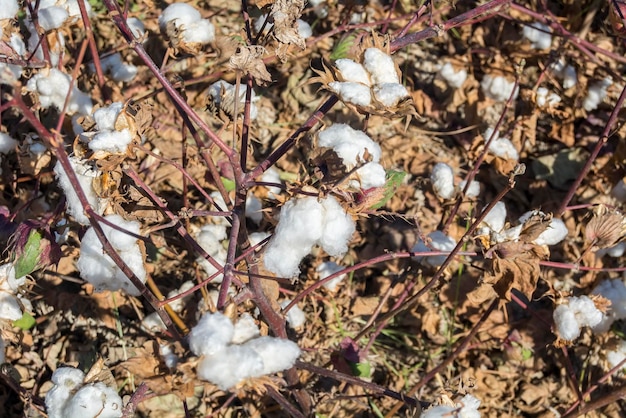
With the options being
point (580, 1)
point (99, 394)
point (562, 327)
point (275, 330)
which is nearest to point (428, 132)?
point (580, 1)

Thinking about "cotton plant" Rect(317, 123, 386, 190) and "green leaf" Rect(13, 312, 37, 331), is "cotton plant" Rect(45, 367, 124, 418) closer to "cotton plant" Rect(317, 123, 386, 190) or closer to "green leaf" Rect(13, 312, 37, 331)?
"green leaf" Rect(13, 312, 37, 331)

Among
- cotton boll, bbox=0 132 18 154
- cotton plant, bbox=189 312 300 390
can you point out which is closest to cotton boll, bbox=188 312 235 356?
cotton plant, bbox=189 312 300 390

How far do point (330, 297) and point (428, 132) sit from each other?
2.49 ft

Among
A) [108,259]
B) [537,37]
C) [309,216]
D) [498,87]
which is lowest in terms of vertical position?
[498,87]

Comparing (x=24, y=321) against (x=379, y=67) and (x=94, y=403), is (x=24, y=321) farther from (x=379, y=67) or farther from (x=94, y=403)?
(x=379, y=67)

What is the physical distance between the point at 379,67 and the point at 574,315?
0.87m

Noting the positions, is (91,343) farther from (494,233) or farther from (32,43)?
(494,233)

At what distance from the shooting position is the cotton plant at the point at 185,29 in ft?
5.24

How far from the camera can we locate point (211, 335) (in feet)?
3.12

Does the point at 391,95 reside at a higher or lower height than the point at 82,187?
higher

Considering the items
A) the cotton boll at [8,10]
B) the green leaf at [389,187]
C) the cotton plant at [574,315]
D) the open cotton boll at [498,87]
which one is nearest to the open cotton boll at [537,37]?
the open cotton boll at [498,87]

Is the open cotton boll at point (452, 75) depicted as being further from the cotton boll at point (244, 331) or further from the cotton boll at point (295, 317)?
the cotton boll at point (244, 331)

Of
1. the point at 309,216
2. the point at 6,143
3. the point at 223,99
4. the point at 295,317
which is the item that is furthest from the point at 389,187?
the point at 6,143

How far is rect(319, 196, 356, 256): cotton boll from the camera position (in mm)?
1062
